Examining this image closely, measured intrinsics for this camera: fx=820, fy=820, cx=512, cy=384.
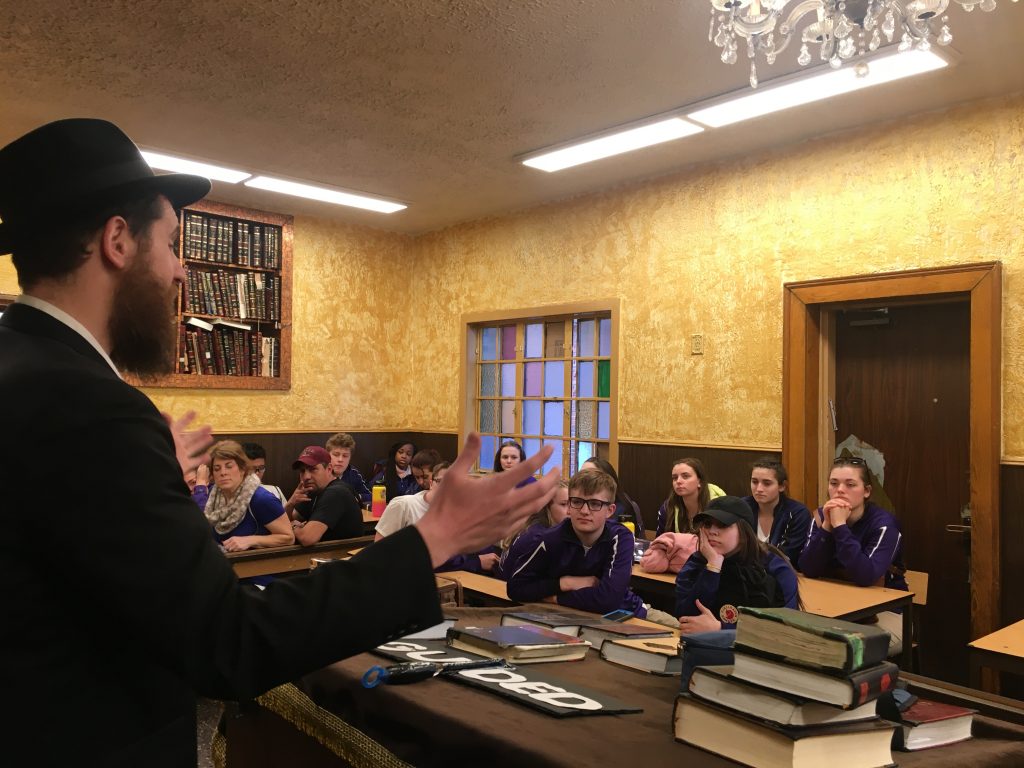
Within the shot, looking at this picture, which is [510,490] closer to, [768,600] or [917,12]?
[768,600]

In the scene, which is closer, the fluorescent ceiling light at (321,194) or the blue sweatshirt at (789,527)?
the blue sweatshirt at (789,527)

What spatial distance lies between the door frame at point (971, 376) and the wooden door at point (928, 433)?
19 cm

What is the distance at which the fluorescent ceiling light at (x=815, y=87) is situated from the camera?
150 inches

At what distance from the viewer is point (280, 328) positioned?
7.01 m

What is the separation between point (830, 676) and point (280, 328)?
6352 millimetres

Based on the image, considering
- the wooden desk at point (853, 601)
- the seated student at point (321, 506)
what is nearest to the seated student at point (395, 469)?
the seated student at point (321, 506)

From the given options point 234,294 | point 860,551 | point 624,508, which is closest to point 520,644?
point 860,551

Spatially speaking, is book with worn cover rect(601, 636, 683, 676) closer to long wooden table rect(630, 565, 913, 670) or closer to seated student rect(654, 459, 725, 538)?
long wooden table rect(630, 565, 913, 670)

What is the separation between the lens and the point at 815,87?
4125mm

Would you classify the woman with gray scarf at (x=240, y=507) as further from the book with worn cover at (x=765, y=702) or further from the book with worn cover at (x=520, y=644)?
the book with worn cover at (x=765, y=702)

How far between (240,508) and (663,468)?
2795 mm

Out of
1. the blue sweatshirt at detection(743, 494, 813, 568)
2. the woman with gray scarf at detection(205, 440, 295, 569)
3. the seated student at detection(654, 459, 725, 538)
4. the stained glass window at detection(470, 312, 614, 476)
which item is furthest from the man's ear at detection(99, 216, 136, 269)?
the stained glass window at detection(470, 312, 614, 476)

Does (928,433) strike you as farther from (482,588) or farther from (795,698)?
(795,698)

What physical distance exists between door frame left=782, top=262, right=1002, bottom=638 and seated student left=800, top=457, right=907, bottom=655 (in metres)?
0.63
